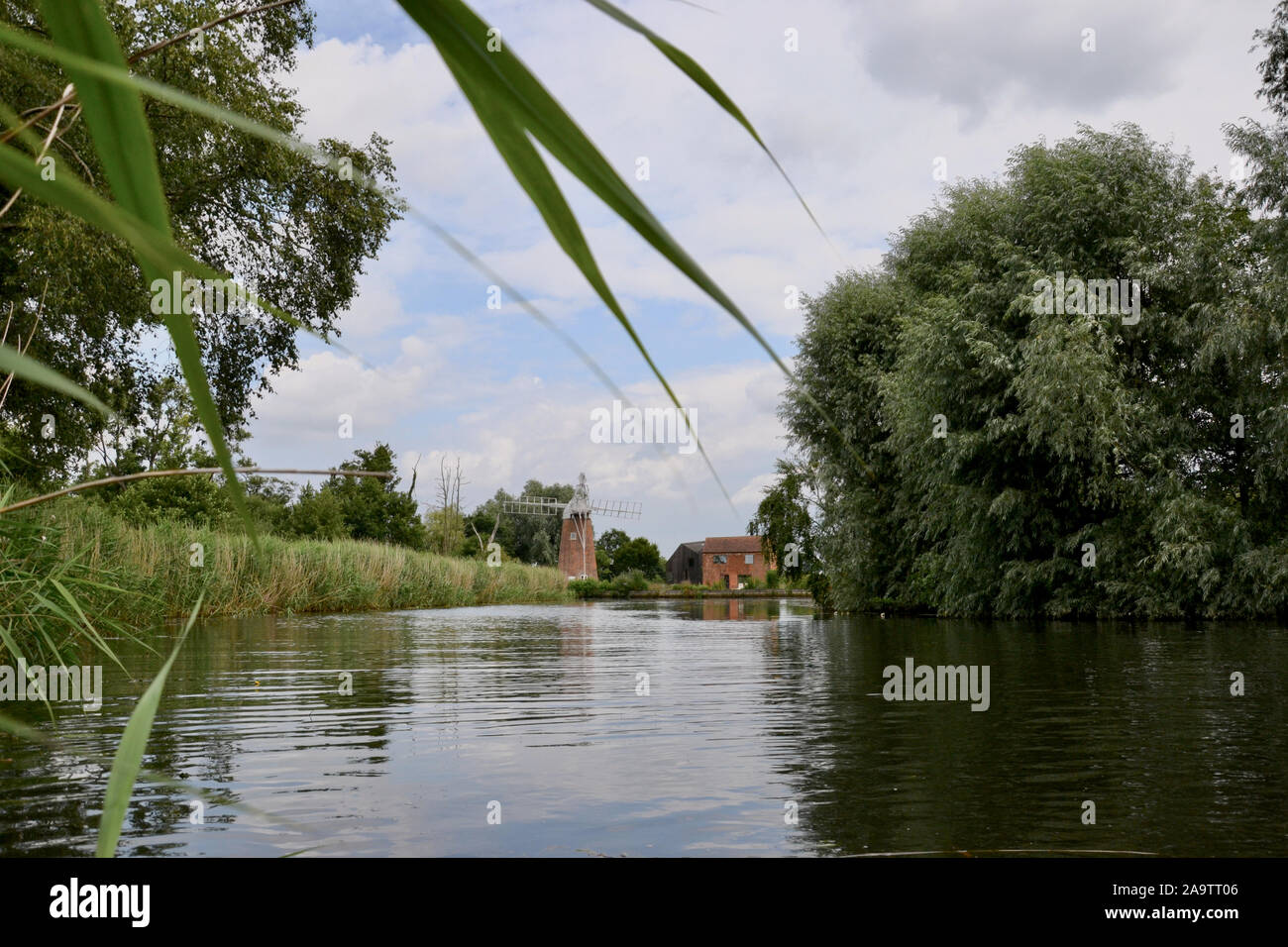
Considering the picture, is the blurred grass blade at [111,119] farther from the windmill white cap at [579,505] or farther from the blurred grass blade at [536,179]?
the windmill white cap at [579,505]

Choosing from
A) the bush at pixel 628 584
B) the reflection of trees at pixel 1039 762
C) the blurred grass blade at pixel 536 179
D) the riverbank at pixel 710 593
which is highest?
the blurred grass blade at pixel 536 179

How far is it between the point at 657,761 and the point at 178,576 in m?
14.5

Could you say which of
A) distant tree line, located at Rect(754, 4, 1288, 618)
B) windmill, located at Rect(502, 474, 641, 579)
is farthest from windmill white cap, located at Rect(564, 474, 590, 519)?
distant tree line, located at Rect(754, 4, 1288, 618)

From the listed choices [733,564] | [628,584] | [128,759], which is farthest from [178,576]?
[733,564]

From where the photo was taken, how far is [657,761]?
575 centimetres

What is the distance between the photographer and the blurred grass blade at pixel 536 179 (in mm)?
572

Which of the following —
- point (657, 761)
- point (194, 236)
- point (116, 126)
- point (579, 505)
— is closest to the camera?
point (116, 126)

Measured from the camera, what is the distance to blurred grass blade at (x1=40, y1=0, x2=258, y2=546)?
519 mm

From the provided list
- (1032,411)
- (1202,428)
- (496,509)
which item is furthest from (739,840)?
(496,509)

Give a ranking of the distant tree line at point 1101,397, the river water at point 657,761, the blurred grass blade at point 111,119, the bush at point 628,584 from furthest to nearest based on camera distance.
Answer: the bush at point 628,584 → the distant tree line at point 1101,397 → the river water at point 657,761 → the blurred grass blade at point 111,119

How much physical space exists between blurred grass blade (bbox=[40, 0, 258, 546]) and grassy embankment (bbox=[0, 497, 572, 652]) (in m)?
0.18

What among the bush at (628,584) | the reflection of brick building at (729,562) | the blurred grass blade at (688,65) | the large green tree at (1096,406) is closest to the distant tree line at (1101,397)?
the large green tree at (1096,406)

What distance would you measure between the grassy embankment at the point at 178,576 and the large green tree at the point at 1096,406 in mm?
12323

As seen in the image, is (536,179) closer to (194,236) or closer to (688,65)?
(688,65)
